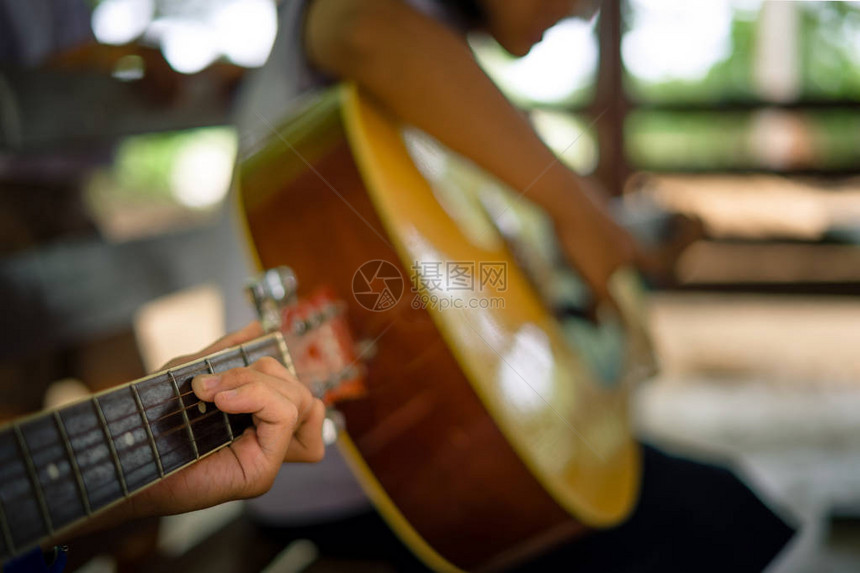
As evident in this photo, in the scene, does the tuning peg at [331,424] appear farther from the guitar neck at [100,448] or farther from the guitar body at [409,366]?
the guitar neck at [100,448]

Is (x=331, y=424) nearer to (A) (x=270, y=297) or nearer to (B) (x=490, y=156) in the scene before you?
(A) (x=270, y=297)

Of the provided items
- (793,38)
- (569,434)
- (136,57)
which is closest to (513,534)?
(569,434)

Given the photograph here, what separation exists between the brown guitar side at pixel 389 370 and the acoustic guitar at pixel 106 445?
147mm

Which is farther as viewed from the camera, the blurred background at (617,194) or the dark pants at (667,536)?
the blurred background at (617,194)

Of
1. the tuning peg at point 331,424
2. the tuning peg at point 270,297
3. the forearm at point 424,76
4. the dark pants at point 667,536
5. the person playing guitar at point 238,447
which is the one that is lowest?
the dark pants at point 667,536

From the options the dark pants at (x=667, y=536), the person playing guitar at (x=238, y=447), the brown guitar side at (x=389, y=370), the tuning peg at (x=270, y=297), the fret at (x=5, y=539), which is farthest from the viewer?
the dark pants at (x=667, y=536)

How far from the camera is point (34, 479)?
0.95ft

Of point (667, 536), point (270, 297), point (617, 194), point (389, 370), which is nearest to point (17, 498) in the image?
point (270, 297)

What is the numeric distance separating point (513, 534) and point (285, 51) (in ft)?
1.82

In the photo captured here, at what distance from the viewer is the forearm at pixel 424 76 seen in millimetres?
611

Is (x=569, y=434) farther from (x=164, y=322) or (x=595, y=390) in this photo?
(x=164, y=322)

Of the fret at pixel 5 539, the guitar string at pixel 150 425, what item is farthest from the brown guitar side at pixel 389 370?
the fret at pixel 5 539

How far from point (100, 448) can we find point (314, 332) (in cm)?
24

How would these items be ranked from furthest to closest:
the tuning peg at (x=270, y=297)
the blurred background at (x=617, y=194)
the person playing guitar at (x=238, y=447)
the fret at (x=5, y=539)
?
the blurred background at (x=617, y=194)
the tuning peg at (x=270, y=297)
the person playing guitar at (x=238, y=447)
the fret at (x=5, y=539)
